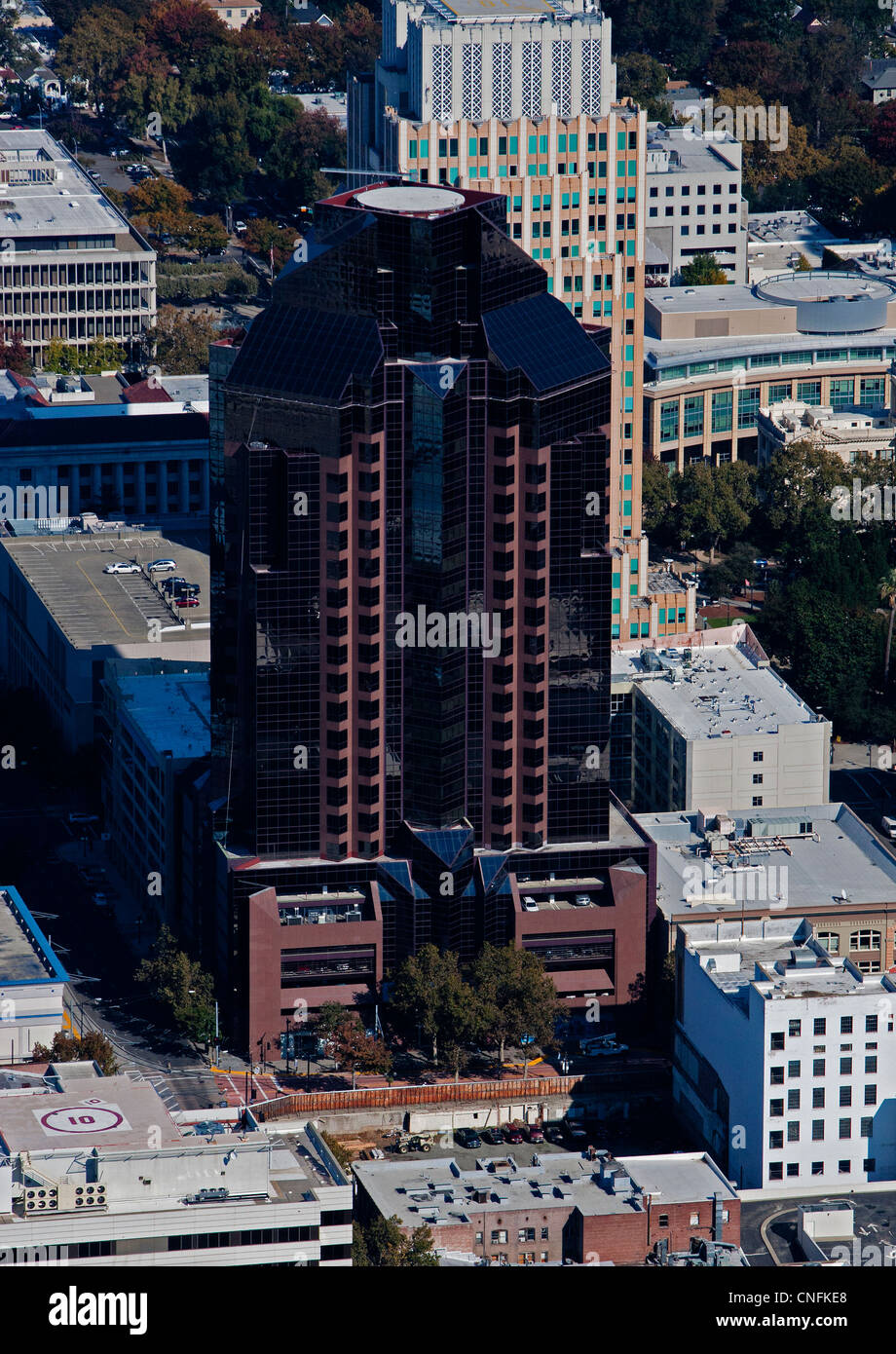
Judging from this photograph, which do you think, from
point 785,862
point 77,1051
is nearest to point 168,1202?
point 77,1051

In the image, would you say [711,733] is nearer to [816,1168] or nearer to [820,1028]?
[820,1028]

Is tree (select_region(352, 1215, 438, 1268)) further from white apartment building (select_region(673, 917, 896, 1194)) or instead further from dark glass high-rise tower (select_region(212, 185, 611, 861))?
dark glass high-rise tower (select_region(212, 185, 611, 861))

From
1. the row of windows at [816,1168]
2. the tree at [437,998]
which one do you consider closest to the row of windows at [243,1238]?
the row of windows at [816,1168]

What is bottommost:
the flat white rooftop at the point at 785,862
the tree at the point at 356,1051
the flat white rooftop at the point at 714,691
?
the tree at the point at 356,1051

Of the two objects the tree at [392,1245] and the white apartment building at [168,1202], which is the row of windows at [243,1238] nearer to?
the white apartment building at [168,1202]
